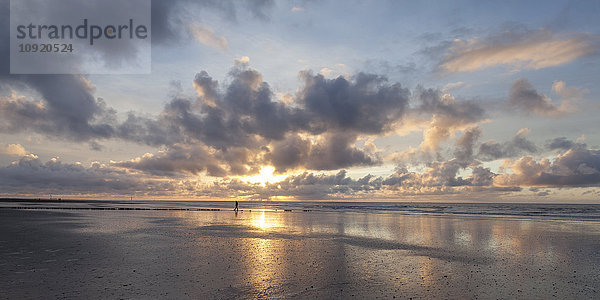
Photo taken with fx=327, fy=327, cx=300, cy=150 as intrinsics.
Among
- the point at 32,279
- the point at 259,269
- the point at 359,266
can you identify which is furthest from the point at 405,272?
the point at 32,279

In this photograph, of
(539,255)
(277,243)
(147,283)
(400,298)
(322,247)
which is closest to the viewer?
(400,298)

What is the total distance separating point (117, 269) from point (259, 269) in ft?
20.6

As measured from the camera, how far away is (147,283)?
40.5 feet

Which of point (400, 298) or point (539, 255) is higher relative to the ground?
point (400, 298)

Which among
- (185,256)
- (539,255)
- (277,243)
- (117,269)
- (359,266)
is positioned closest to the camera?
(117,269)

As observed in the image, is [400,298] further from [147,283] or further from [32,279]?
[32,279]

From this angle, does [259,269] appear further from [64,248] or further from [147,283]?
[64,248]

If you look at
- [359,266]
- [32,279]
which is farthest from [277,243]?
[32,279]

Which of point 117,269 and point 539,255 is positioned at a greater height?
point 117,269

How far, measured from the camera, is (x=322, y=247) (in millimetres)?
21812

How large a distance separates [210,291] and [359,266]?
7.55m

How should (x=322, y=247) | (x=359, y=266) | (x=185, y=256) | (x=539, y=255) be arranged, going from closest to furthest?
(x=359, y=266), (x=185, y=256), (x=539, y=255), (x=322, y=247)

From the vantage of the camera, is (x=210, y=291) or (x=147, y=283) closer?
(x=210, y=291)

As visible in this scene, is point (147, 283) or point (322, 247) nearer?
point (147, 283)
